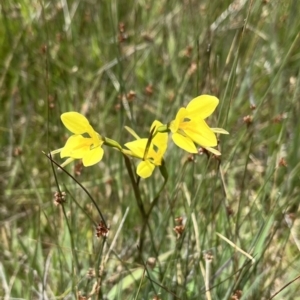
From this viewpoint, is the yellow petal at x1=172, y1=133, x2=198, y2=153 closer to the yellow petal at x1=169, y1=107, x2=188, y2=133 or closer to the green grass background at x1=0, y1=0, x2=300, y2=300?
the yellow petal at x1=169, y1=107, x2=188, y2=133

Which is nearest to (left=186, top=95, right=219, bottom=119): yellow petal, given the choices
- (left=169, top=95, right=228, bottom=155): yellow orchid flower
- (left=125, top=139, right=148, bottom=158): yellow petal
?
(left=169, top=95, right=228, bottom=155): yellow orchid flower

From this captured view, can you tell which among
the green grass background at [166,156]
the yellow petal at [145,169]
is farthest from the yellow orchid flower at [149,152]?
the green grass background at [166,156]

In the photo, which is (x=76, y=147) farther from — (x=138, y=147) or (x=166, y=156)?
(x=166, y=156)

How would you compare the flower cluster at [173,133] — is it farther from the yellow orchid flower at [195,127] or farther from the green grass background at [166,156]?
the green grass background at [166,156]

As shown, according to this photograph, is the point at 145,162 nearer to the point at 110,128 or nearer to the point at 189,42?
the point at 110,128

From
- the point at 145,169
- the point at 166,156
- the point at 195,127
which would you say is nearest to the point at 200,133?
the point at 195,127

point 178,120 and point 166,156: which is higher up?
point 166,156

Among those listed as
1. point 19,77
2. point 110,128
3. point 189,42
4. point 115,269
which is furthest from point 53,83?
point 115,269
